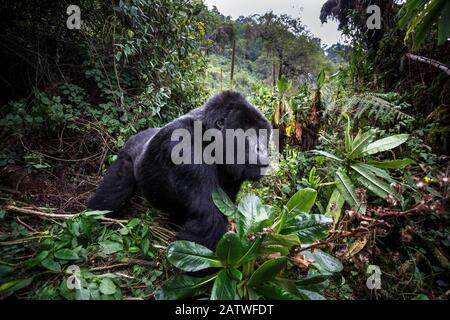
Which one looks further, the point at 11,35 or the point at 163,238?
the point at 11,35

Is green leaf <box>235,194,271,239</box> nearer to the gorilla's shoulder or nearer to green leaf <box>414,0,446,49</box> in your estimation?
the gorilla's shoulder

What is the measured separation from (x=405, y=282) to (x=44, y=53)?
4937mm

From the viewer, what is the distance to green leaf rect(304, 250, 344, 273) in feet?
5.82

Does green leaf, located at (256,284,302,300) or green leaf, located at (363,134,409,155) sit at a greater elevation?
green leaf, located at (363,134,409,155)

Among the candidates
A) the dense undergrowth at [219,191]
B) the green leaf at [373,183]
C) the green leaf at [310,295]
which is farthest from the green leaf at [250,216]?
the green leaf at [373,183]

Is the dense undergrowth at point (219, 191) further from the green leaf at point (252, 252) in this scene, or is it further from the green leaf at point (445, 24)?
the green leaf at point (445, 24)

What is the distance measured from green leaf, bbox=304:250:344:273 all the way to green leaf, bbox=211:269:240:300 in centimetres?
53

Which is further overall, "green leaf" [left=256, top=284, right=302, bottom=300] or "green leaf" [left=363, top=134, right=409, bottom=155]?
"green leaf" [left=363, top=134, right=409, bottom=155]

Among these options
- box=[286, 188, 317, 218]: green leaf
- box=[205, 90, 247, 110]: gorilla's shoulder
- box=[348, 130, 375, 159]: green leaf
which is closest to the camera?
box=[286, 188, 317, 218]: green leaf

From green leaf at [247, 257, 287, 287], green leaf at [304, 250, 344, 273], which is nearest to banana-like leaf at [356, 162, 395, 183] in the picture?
green leaf at [304, 250, 344, 273]

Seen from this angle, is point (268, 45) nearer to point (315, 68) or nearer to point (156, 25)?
point (315, 68)
